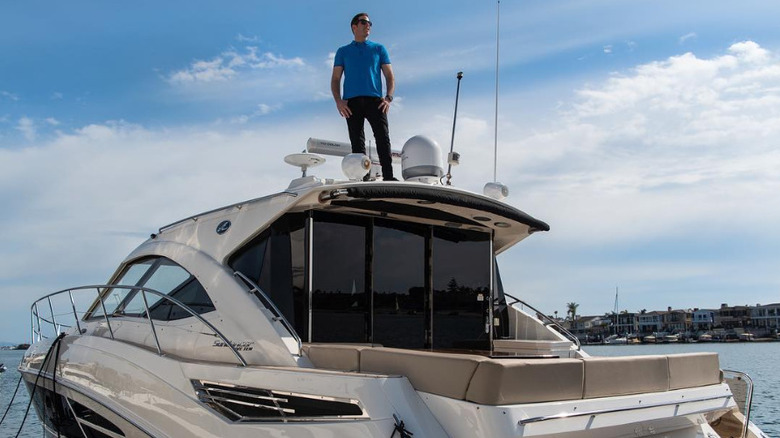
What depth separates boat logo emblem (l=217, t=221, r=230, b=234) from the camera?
5.40 meters

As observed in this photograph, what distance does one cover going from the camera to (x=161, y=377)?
470cm

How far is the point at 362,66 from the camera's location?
6.27 metres

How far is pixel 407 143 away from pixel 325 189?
147 centimetres

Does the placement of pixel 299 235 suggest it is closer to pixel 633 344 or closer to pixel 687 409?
pixel 687 409

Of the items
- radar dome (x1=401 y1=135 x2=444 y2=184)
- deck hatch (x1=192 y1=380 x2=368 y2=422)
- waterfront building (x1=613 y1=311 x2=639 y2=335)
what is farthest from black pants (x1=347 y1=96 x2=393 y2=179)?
waterfront building (x1=613 y1=311 x2=639 y2=335)

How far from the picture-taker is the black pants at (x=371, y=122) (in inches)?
245

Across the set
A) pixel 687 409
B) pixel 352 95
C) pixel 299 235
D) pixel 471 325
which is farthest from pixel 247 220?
pixel 687 409

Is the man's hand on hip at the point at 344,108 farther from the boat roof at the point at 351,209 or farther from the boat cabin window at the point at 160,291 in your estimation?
the boat cabin window at the point at 160,291

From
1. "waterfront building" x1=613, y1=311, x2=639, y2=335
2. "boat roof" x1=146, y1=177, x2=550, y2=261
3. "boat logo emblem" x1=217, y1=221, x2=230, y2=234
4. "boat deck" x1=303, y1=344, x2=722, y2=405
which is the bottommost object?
"waterfront building" x1=613, y1=311, x2=639, y2=335

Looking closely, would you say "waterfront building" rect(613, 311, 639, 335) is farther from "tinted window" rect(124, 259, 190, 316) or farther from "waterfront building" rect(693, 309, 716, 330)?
"tinted window" rect(124, 259, 190, 316)

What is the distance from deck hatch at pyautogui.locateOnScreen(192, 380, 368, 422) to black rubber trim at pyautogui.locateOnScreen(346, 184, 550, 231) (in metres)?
1.57

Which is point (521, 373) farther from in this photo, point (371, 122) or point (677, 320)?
point (677, 320)

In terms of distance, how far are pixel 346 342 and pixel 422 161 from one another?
1728mm

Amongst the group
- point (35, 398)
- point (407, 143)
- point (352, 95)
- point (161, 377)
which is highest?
point (352, 95)
